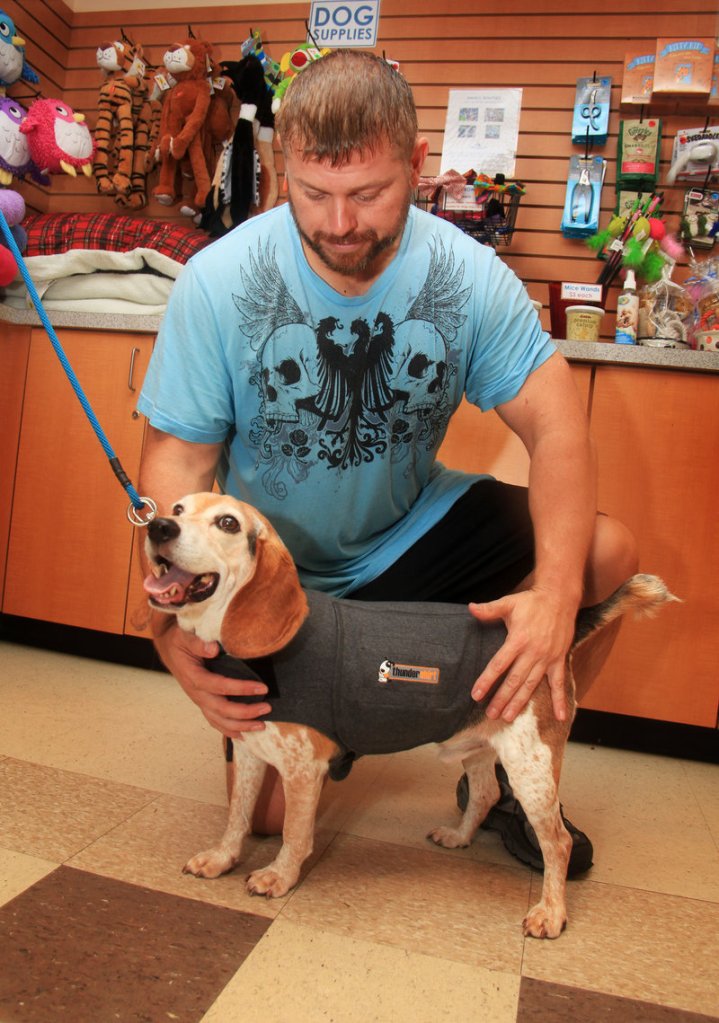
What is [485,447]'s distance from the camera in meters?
2.40

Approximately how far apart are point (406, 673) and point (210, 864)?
0.49 meters

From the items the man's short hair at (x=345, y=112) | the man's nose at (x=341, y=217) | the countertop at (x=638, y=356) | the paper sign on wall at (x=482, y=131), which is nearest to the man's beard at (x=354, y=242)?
the man's nose at (x=341, y=217)

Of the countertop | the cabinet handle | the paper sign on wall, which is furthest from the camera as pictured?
the paper sign on wall

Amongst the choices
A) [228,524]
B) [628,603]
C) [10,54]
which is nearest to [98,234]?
[10,54]

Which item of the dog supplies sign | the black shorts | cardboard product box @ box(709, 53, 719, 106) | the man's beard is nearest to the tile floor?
the black shorts

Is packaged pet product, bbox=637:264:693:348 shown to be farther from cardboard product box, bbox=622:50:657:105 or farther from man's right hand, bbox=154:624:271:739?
man's right hand, bbox=154:624:271:739

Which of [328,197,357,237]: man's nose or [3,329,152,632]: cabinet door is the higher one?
[328,197,357,237]: man's nose

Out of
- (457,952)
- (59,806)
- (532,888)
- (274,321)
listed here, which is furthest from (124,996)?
(274,321)

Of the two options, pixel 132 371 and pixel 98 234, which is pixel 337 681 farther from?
pixel 98 234

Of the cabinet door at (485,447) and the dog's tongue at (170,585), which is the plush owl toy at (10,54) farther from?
the dog's tongue at (170,585)

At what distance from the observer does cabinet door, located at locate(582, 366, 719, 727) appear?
222cm

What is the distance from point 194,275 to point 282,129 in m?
0.31

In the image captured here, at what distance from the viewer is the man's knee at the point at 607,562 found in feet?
4.85

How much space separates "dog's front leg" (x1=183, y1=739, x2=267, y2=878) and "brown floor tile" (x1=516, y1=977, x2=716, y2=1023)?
0.53 m
